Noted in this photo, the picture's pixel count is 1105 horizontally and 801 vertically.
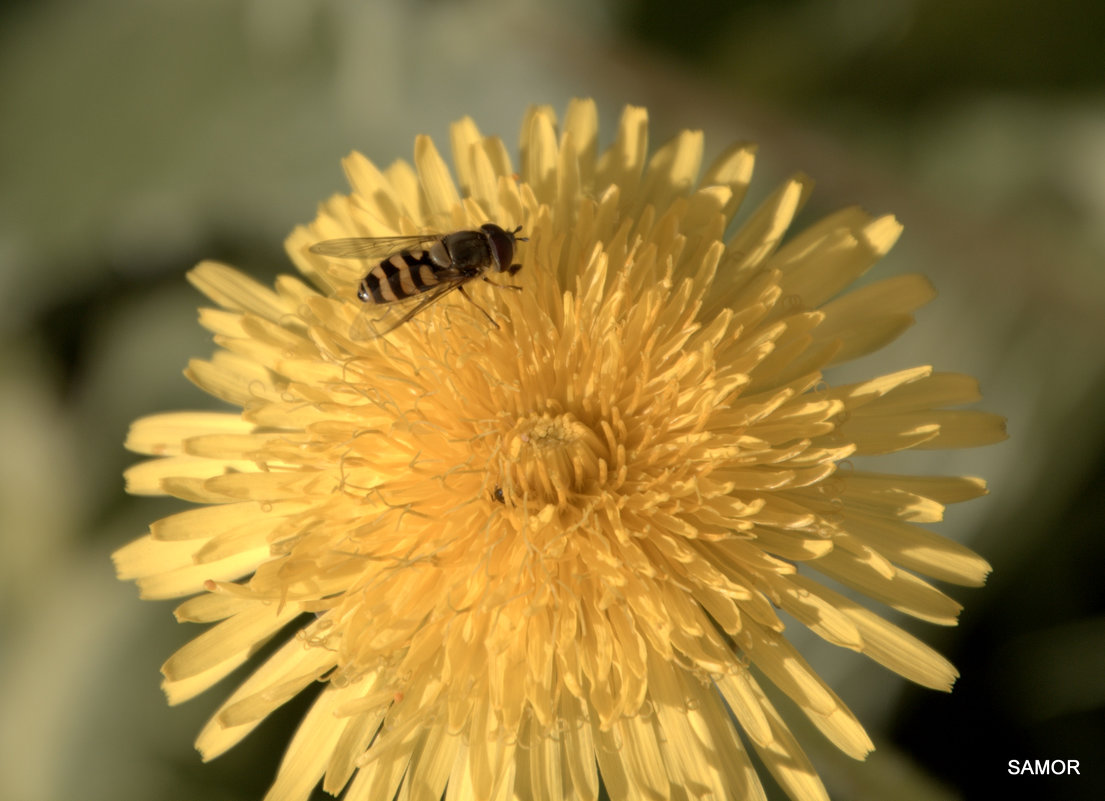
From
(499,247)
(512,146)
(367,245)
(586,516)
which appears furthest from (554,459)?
(512,146)

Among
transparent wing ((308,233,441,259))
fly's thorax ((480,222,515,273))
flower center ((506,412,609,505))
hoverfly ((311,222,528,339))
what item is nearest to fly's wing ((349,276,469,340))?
hoverfly ((311,222,528,339))

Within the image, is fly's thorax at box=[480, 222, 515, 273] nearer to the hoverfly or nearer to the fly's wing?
the hoverfly

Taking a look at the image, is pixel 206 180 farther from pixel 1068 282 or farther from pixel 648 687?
pixel 1068 282

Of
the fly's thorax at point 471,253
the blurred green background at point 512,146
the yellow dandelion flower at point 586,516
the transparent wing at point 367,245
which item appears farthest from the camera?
the blurred green background at point 512,146

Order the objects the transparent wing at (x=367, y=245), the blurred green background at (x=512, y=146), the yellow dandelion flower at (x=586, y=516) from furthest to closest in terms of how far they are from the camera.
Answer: the blurred green background at (x=512, y=146)
the transparent wing at (x=367, y=245)
the yellow dandelion flower at (x=586, y=516)

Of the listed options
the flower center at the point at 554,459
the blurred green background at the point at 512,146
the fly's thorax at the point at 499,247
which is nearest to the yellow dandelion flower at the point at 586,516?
the flower center at the point at 554,459

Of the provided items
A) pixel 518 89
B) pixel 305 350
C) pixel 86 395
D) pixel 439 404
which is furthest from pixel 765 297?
pixel 86 395

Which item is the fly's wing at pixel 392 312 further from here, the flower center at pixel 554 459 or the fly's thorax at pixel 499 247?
the flower center at pixel 554 459
